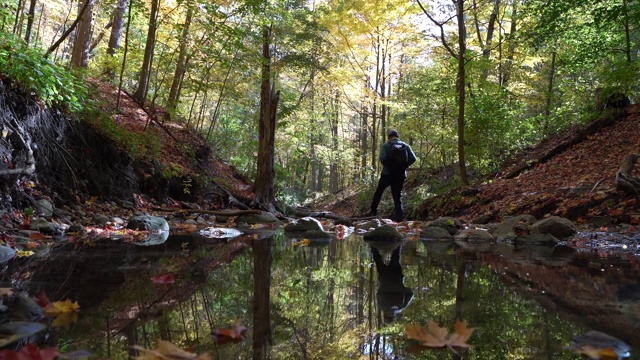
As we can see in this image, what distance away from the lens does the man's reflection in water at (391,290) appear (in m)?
2.13

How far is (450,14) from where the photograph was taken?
37.2 ft

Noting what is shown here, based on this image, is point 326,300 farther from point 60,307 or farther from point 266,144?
point 266,144

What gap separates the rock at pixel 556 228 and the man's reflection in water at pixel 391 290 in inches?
113

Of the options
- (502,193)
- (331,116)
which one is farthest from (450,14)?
(331,116)

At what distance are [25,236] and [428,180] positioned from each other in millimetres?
12488

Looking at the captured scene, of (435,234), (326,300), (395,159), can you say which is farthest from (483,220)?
(326,300)

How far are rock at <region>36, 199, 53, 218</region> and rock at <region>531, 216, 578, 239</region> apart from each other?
660cm

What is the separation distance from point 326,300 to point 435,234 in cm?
432

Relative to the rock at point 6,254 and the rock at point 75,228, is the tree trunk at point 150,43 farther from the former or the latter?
the rock at point 6,254

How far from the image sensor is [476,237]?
590 centimetres

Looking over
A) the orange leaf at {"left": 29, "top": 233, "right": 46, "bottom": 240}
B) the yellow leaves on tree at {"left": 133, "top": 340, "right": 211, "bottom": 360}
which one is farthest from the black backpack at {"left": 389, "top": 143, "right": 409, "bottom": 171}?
the yellow leaves on tree at {"left": 133, "top": 340, "right": 211, "bottom": 360}

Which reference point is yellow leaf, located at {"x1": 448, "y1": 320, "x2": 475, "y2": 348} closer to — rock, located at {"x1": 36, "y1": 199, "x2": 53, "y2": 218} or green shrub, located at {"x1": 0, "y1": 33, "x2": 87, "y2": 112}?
green shrub, located at {"x1": 0, "y1": 33, "x2": 87, "y2": 112}

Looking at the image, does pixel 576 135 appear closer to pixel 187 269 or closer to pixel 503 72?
pixel 503 72

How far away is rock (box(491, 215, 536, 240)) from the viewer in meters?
5.85
